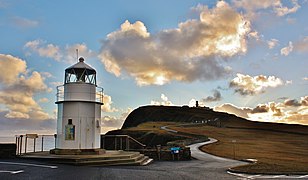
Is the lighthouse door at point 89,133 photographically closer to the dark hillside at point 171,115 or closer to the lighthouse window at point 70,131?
the lighthouse window at point 70,131

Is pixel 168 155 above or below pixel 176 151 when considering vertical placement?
below

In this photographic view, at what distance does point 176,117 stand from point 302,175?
353 ft

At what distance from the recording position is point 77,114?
23703 mm

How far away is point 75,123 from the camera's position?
77.6 feet

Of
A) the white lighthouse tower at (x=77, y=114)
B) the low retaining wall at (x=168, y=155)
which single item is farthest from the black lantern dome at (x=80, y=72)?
the low retaining wall at (x=168, y=155)

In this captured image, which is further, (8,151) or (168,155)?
(168,155)

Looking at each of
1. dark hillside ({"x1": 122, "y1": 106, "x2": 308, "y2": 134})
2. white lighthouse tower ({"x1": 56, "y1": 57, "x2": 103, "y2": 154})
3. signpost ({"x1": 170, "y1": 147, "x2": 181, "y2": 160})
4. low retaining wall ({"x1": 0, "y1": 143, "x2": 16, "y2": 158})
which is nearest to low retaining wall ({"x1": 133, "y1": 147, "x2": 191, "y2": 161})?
signpost ({"x1": 170, "y1": 147, "x2": 181, "y2": 160})

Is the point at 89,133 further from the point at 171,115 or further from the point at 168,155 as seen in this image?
the point at 171,115

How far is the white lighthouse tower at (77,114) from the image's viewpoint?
77.4 ft

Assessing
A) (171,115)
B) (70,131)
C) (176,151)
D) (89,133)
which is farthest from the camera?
(171,115)

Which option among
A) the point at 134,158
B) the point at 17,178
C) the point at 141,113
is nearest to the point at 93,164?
the point at 134,158

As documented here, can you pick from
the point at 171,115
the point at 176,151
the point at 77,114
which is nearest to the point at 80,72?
the point at 77,114

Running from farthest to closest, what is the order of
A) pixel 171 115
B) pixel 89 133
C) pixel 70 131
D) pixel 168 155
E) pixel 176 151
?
pixel 171 115 → pixel 168 155 → pixel 176 151 → pixel 89 133 → pixel 70 131

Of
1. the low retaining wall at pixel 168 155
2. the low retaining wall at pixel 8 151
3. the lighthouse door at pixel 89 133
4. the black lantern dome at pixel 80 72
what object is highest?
the black lantern dome at pixel 80 72
